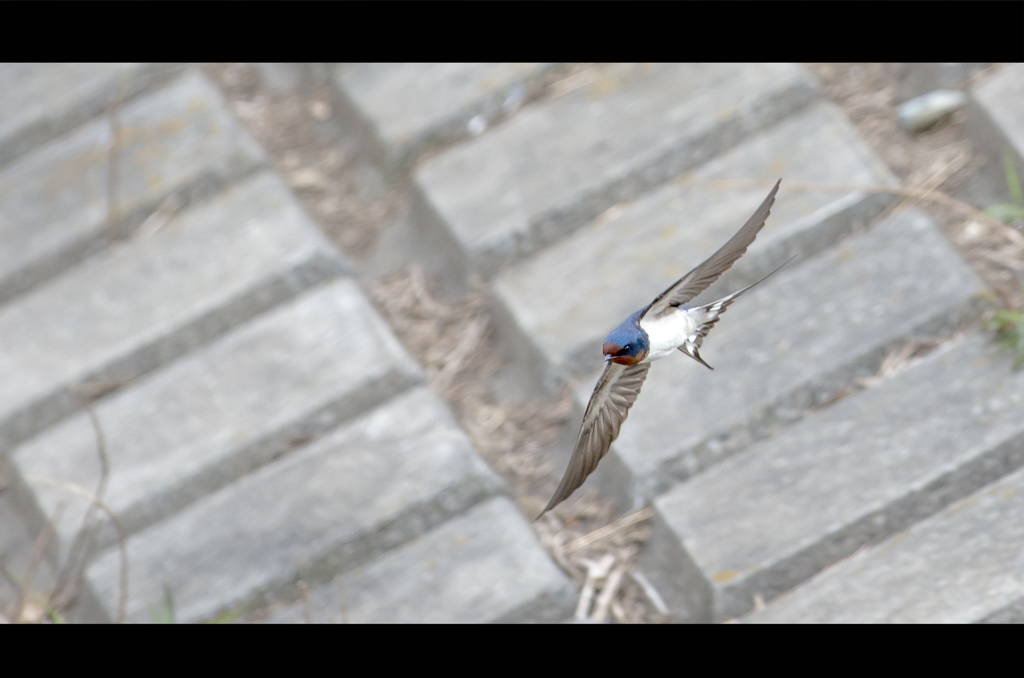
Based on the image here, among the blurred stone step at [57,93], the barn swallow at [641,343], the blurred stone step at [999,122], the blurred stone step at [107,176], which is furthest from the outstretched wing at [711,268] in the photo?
the blurred stone step at [57,93]

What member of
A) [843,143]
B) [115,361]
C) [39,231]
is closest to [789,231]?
[843,143]

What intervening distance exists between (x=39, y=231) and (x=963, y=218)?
188 centimetres

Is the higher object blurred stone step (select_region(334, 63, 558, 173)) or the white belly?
blurred stone step (select_region(334, 63, 558, 173))

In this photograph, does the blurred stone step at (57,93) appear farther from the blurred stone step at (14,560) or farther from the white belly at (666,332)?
the white belly at (666,332)

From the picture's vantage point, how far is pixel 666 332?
1645 millimetres

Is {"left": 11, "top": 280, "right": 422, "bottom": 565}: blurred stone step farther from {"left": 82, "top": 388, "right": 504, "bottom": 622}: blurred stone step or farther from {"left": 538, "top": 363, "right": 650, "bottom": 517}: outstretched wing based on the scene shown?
{"left": 538, "top": 363, "right": 650, "bottom": 517}: outstretched wing

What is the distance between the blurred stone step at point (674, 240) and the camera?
86.7 inches

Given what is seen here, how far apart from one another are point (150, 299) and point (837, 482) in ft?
4.57

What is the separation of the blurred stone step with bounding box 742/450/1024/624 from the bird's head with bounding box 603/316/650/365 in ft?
1.86

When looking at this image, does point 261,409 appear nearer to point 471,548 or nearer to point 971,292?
point 471,548

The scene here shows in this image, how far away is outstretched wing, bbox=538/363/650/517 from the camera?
1642mm

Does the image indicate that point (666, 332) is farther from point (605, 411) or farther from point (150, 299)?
point (150, 299)

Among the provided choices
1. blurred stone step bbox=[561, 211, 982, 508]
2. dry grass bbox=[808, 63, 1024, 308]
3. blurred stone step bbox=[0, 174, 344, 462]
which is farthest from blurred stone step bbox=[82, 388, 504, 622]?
dry grass bbox=[808, 63, 1024, 308]

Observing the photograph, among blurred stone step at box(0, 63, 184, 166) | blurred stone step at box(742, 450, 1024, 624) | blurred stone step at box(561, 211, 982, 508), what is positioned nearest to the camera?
blurred stone step at box(742, 450, 1024, 624)
